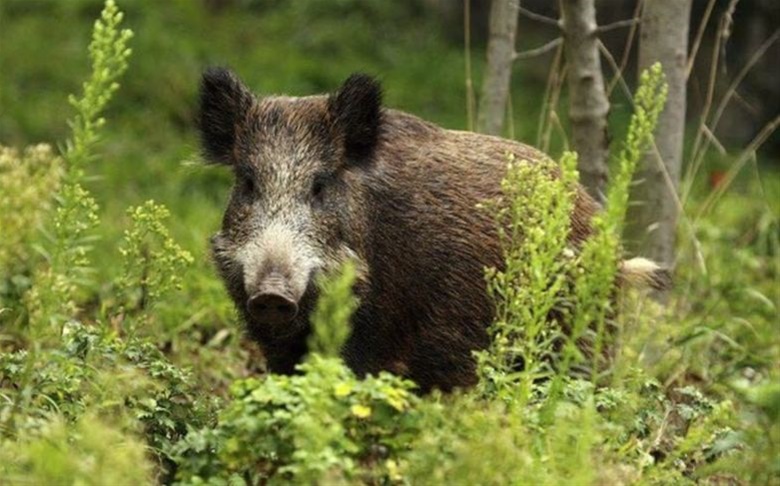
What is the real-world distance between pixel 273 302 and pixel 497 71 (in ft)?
9.25

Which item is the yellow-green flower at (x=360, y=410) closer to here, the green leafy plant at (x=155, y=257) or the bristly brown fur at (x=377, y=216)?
the green leafy plant at (x=155, y=257)

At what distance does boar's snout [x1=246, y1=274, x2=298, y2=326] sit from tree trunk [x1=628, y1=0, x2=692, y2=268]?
2.19m

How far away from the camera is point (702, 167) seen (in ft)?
36.2

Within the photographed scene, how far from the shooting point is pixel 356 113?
20.1ft

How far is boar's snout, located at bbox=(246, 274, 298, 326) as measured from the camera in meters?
5.41

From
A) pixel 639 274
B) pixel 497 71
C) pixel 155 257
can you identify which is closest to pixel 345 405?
pixel 155 257

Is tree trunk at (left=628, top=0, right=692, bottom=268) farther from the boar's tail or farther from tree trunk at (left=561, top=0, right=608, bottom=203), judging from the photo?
the boar's tail

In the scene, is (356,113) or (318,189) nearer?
(318,189)

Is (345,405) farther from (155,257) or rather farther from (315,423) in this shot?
(155,257)

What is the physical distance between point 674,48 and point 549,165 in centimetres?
215

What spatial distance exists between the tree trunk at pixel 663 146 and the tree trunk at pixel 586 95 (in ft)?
0.60

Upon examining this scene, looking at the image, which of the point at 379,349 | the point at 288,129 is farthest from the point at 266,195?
the point at 379,349

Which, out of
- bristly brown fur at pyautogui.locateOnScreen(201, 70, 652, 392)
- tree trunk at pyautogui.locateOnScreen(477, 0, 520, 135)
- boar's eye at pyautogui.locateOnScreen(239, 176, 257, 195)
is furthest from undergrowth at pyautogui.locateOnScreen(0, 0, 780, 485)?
tree trunk at pyautogui.locateOnScreen(477, 0, 520, 135)

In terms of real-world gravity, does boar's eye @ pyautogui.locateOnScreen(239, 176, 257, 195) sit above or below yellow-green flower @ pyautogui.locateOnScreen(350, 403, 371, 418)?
above
